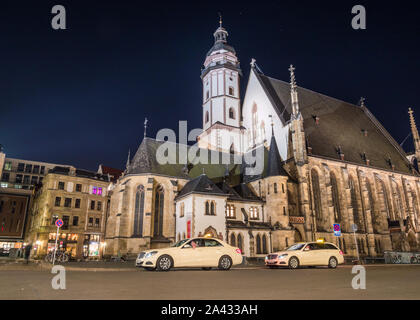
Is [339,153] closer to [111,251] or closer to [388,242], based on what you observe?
[388,242]

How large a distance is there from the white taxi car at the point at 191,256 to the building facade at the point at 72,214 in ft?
107

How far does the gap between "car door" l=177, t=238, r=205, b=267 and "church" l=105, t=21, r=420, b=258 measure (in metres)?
16.1

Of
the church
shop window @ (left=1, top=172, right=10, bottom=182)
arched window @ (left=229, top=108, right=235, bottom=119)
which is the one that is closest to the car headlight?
the church

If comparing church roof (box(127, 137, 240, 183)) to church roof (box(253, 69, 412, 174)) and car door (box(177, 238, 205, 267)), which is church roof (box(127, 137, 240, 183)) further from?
car door (box(177, 238, 205, 267))

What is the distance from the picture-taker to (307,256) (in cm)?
1573

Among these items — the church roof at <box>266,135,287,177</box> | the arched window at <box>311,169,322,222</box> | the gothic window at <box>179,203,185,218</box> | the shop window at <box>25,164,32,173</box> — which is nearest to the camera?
the gothic window at <box>179,203,185,218</box>

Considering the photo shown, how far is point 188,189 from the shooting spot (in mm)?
32594

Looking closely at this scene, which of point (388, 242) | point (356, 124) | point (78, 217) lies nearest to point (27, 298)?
point (78, 217)

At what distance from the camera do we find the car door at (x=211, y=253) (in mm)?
13456

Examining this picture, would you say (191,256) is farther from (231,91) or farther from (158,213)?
(231,91)

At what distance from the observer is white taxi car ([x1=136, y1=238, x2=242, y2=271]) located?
1284 cm

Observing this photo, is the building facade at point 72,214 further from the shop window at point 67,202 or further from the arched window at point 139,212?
the arched window at point 139,212

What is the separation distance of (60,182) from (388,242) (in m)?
46.0
